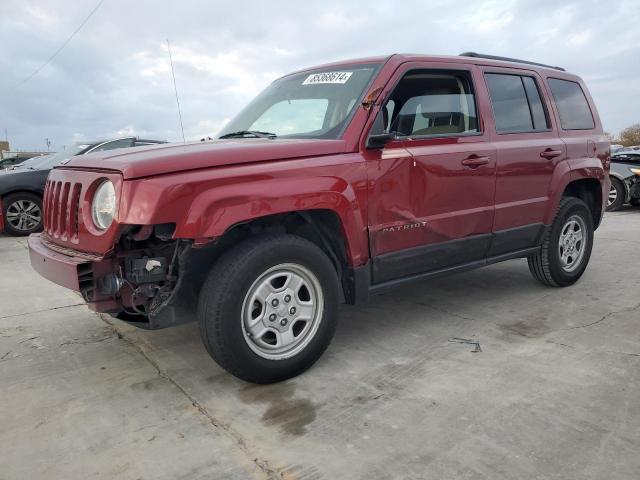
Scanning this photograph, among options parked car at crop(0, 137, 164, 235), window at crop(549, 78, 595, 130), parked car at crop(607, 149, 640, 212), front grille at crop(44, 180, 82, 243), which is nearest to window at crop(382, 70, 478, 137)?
window at crop(549, 78, 595, 130)

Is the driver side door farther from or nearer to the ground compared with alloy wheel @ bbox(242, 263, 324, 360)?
farther from the ground

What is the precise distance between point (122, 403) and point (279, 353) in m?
0.86

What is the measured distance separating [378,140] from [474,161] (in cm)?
96

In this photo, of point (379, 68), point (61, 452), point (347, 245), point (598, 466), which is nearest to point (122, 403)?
point (61, 452)

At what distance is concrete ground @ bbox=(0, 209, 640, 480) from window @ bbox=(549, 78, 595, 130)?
1.60 m

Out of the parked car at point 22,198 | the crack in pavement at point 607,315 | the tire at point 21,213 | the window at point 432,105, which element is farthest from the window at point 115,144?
the crack in pavement at point 607,315

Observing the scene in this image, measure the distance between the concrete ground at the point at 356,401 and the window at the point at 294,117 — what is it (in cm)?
147

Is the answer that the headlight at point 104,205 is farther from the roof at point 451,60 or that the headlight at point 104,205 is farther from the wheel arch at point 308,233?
the roof at point 451,60

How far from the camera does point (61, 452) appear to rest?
93.7 inches

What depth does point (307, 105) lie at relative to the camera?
144 inches

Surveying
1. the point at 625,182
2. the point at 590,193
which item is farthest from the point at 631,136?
the point at 590,193

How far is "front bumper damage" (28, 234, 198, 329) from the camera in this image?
2.74m

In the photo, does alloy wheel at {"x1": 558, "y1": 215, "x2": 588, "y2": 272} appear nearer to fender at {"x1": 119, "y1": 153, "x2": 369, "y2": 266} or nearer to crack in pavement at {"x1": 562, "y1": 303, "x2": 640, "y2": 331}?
crack in pavement at {"x1": 562, "y1": 303, "x2": 640, "y2": 331}

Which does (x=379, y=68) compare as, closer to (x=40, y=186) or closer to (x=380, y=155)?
(x=380, y=155)
